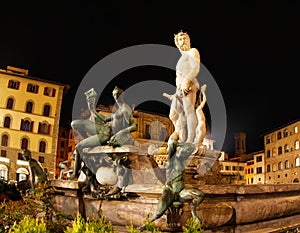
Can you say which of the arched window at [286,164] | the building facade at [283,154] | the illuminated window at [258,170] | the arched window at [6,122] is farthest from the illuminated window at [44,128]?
the illuminated window at [258,170]

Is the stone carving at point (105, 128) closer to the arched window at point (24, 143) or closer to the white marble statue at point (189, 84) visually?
the white marble statue at point (189, 84)

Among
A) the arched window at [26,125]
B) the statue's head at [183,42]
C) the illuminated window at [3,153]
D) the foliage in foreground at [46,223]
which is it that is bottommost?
the foliage in foreground at [46,223]

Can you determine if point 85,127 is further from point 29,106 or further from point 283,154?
point 283,154

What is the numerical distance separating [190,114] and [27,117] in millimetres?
35495

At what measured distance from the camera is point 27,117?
40469 mm

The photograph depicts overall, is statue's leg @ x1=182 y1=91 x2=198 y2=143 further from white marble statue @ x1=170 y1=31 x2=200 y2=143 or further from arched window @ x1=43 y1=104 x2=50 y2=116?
arched window @ x1=43 y1=104 x2=50 y2=116

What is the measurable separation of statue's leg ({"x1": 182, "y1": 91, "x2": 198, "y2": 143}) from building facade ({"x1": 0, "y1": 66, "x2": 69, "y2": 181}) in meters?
31.8

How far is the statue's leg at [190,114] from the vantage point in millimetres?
8117

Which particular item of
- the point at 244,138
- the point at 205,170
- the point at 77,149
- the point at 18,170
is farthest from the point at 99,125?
the point at 244,138

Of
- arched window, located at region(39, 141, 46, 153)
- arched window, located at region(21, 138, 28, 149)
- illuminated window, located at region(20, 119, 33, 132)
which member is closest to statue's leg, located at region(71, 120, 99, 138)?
arched window, located at region(21, 138, 28, 149)

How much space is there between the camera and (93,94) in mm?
6066

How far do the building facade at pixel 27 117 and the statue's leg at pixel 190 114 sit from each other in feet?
104

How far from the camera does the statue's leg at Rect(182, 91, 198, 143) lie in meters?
8.12

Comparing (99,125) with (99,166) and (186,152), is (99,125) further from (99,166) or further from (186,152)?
(186,152)
